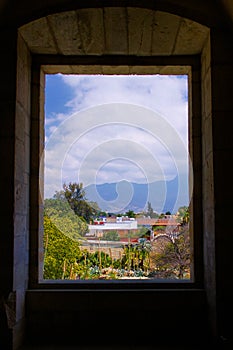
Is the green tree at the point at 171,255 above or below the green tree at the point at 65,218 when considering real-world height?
below

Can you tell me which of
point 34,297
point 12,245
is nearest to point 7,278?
point 12,245

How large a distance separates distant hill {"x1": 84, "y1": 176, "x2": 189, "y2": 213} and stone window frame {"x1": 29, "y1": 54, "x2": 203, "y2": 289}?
376 millimetres

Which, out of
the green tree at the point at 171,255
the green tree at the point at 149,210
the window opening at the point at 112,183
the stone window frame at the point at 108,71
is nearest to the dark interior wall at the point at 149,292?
the stone window frame at the point at 108,71

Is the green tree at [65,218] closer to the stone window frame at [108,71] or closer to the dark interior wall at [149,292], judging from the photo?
the stone window frame at [108,71]

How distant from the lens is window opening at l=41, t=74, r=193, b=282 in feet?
10.8

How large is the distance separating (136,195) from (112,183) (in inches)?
9.7

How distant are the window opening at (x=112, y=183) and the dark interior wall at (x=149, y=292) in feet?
1.99

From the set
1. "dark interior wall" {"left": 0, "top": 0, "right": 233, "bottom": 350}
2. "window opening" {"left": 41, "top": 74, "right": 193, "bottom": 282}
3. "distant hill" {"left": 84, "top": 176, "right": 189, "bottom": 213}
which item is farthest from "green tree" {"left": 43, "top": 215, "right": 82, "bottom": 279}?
"dark interior wall" {"left": 0, "top": 0, "right": 233, "bottom": 350}

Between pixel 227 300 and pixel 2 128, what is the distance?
182 cm

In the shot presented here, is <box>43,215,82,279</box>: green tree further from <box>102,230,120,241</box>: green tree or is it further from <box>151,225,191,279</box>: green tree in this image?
<box>151,225,191,279</box>: green tree

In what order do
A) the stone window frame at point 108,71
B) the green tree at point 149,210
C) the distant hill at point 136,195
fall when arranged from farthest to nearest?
1. the green tree at point 149,210
2. the distant hill at point 136,195
3. the stone window frame at point 108,71

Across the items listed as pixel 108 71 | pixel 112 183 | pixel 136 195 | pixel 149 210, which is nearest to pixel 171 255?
pixel 149 210

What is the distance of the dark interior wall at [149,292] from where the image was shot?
2.32 metres

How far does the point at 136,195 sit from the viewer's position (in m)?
3.30
